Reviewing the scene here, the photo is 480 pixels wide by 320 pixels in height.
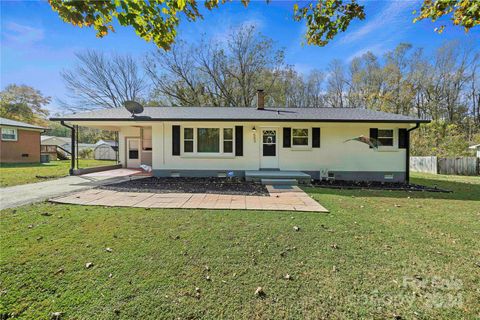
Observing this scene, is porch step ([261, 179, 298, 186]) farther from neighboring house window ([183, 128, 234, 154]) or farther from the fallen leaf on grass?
the fallen leaf on grass

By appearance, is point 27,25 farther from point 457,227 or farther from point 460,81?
point 460,81

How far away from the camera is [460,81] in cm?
2383

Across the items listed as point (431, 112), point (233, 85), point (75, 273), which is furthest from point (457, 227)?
point (431, 112)

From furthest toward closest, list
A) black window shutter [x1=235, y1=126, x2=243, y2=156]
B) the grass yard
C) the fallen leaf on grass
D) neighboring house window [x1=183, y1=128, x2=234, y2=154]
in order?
neighboring house window [x1=183, y1=128, x2=234, y2=154], black window shutter [x1=235, y1=126, x2=243, y2=156], the fallen leaf on grass, the grass yard

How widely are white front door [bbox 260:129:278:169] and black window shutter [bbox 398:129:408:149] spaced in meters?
5.72

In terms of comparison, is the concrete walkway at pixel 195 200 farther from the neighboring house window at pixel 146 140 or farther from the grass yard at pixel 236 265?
the neighboring house window at pixel 146 140

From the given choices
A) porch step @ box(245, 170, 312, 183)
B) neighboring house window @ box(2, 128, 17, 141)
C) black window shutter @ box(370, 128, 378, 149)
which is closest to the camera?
porch step @ box(245, 170, 312, 183)

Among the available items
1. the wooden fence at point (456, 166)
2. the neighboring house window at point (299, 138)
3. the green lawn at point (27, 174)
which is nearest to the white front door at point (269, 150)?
the neighboring house window at point (299, 138)

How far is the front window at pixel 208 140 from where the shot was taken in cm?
1017

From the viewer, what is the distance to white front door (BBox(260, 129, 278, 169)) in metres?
10.2

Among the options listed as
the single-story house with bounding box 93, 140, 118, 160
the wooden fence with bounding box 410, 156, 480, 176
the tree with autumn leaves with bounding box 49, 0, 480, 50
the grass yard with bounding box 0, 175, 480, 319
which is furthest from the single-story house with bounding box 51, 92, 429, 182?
the single-story house with bounding box 93, 140, 118, 160

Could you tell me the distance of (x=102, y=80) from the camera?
2541 centimetres

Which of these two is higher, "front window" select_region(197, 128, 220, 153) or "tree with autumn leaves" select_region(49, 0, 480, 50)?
"tree with autumn leaves" select_region(49, 0, 480, 50)

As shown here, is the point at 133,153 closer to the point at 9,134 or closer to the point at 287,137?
the point at 287,137
